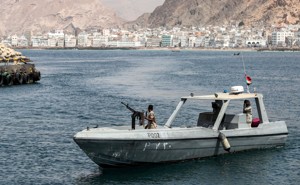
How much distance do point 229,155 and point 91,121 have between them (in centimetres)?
1683

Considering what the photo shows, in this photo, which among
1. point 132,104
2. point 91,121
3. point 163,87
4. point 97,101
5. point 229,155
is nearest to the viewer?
point 229,155

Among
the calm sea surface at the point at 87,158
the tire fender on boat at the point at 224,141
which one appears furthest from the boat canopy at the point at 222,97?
the calm sea surface at the point at 87,158

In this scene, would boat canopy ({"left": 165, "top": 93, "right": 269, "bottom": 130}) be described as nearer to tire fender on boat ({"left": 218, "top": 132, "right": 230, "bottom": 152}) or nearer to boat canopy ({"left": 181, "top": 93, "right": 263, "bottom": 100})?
boat canopy ({"left": 181, "top": 93, "right": 263, "bottom": 100})

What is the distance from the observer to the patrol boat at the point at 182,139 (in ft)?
88.3

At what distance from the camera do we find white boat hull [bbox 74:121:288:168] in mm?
26775

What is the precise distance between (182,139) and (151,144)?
145cm

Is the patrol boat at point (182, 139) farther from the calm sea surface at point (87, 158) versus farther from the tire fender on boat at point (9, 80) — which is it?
the tire fender on boat at point (9, 80)

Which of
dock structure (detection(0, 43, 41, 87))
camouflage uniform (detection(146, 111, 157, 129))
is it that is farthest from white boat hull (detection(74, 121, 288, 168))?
dock structure (detection(0, 43, 41, 87))

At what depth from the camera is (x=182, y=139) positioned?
2805cm

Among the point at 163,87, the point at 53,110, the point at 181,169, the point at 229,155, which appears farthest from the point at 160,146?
the point at 163,87

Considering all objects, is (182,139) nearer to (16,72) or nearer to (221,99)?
(221,99)

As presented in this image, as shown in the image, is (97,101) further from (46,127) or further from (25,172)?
(25,172)

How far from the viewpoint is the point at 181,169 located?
28.3 m

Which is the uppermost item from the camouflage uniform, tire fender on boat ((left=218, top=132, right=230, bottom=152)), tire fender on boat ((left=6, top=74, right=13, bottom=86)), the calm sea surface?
the camouflage uniform
